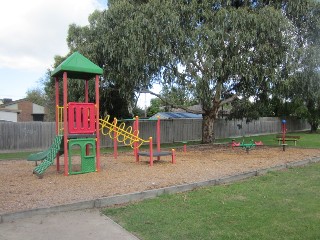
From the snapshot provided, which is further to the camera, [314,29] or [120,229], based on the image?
[314,29]

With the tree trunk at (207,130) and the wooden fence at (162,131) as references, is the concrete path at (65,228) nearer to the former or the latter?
the wooden fence at (162,131)

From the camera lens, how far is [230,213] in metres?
A: 6.34

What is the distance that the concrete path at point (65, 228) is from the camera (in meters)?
5.29

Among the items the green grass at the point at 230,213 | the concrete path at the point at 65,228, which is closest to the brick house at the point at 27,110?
the green grass at the point at 230,213

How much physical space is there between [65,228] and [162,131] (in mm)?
21327

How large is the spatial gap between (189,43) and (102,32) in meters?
4.59

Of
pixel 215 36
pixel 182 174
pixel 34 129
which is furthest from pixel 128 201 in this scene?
pixel 34 129

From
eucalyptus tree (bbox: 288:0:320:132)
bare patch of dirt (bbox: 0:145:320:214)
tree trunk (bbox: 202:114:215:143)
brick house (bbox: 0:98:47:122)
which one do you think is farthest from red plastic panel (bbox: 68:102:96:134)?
brick house (bbox: 0:98:47:122)

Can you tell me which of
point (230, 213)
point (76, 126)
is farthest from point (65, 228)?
point (76, 126)

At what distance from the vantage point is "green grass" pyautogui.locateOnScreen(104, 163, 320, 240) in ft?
17.4

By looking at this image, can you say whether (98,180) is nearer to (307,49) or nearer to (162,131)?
(307,49)

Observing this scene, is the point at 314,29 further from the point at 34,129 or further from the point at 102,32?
the point at 34,129

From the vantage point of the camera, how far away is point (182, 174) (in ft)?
34.1

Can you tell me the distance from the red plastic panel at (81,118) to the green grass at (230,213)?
4292 mm
